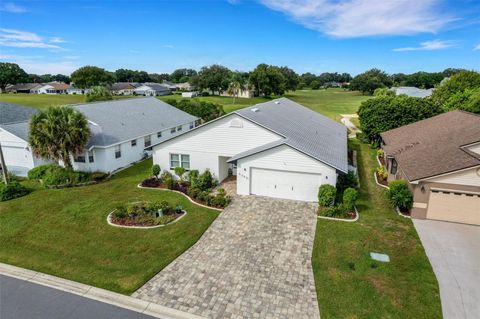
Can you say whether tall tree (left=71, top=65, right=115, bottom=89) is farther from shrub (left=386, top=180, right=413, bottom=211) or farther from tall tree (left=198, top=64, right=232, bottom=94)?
shrub (left=386, top=180, right=413, bottom=211)

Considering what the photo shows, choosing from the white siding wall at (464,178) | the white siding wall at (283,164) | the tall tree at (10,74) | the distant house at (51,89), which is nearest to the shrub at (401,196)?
the white siding wall at (464,178)

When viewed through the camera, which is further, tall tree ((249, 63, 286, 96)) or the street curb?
tall tree ((249, 63, 286, 96))

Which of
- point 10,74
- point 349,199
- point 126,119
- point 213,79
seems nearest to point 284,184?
point 349,199

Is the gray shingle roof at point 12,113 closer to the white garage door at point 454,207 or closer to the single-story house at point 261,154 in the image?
the single-story house at point 261,154

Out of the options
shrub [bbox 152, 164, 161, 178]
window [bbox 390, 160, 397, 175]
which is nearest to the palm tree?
shrub [bbox 152, 164, 161, 178]

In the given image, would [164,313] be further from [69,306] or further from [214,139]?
[214,139]

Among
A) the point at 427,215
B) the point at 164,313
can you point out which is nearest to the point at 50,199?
the point at 164,313

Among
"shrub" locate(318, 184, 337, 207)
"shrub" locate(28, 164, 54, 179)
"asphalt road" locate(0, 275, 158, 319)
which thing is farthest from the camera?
"shrub" locate(28, 164, 54, 179)
